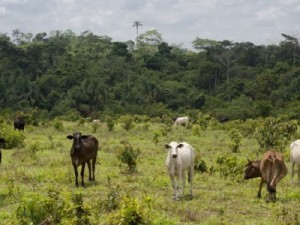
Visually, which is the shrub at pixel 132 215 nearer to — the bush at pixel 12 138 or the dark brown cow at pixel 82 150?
the dark brown cow at pixel 82 150

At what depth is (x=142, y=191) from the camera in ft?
43.0

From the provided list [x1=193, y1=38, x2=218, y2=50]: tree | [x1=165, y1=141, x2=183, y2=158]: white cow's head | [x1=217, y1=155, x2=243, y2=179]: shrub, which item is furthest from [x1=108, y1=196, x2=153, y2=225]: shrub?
[x1=193, y1=38, x2=218, y2=50]: tree

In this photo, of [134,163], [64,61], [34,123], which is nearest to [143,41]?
[64,61]

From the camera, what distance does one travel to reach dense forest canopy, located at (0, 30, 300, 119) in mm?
51938

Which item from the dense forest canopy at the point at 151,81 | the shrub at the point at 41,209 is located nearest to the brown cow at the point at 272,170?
the shrub at the point at 41,209

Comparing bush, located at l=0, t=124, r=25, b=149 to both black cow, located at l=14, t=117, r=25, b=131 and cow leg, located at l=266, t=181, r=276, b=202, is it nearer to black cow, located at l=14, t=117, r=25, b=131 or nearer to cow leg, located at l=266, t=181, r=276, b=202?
black cow, located at l=14, t=117, r=25, b=131

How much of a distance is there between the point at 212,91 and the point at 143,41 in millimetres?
47615

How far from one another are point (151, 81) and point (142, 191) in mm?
48892

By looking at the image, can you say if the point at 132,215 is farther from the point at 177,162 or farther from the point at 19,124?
the point at 19,124

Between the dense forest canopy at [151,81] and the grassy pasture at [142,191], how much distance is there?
87.7 feet

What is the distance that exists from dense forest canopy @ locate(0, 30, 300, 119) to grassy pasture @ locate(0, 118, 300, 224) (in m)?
26.7

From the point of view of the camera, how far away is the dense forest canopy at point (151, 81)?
51938 mm

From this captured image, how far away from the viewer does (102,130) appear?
108ft

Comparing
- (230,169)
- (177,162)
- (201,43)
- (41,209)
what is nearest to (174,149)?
(177,162)
